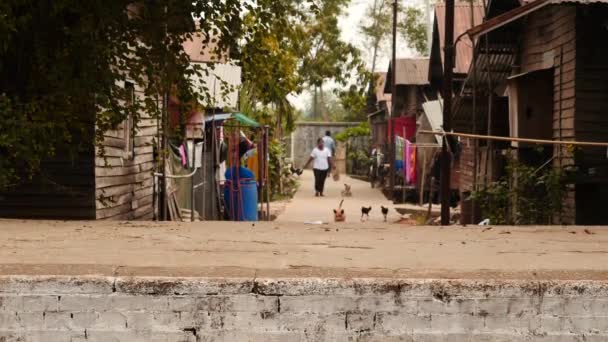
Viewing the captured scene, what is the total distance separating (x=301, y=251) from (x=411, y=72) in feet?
75.8

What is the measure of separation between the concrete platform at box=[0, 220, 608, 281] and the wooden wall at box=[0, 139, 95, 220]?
2.46 meters

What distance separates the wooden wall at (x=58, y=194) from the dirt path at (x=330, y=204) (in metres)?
6.70

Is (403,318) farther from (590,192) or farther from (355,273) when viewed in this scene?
(590,192)

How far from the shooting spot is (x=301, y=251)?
16.7 feet

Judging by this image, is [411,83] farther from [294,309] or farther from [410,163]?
[294,309]

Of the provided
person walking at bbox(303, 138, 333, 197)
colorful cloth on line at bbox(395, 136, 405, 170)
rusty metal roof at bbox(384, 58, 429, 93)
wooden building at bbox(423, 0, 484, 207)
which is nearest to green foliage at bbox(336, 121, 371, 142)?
rusty metal roof at bbox(384, 58, 429, 93)

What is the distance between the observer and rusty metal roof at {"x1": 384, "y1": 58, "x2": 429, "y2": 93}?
27094 millimetres

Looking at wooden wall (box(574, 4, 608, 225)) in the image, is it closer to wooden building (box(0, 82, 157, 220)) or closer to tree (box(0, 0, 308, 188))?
tree (box(0, 0, 308, 188))

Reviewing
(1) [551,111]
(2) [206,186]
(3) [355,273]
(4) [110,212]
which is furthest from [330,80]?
(3) [355,273]

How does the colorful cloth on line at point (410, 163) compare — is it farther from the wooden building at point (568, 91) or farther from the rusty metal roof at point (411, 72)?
the wooden building at point (568, 91)

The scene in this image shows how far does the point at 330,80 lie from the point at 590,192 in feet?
58.8

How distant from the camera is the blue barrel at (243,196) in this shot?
48.4 feet

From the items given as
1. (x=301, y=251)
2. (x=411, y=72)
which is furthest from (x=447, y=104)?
(x=411, y=72)

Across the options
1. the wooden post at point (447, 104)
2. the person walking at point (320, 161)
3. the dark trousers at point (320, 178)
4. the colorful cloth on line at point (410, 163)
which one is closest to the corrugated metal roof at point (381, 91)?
the dark trousers at point (320, 178)
